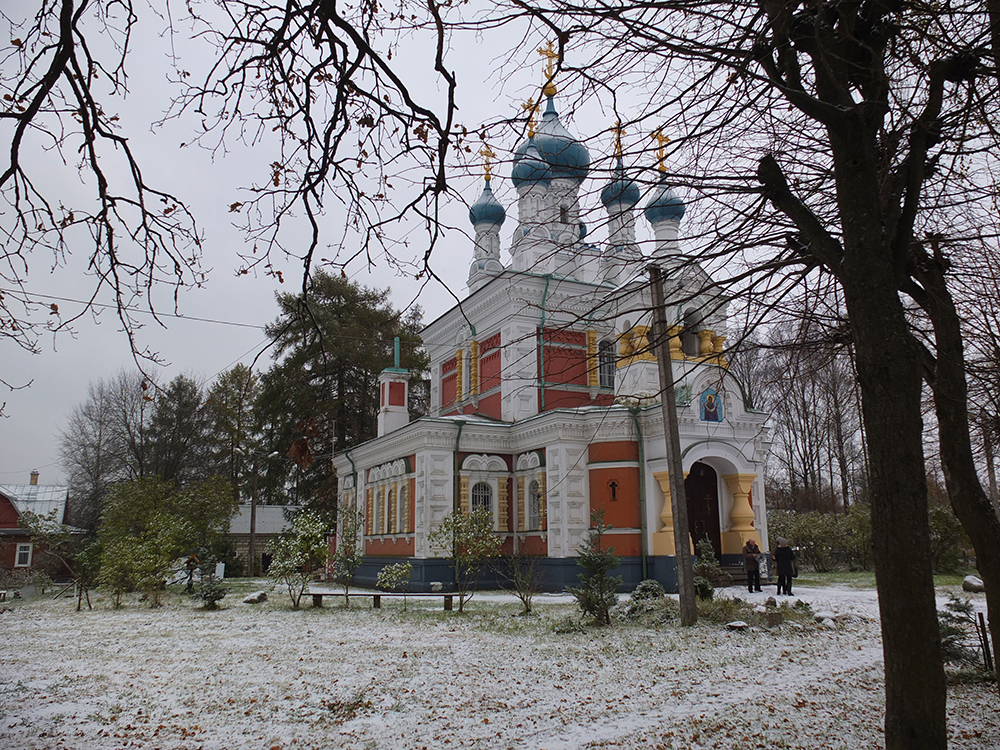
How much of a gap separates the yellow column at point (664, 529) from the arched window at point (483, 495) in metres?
4.44

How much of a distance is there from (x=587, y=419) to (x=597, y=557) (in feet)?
21.5

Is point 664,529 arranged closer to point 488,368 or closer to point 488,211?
point 488,368

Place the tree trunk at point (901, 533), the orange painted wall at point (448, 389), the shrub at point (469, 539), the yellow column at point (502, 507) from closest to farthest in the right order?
the tree trunk at point (901, 533) < the shrub at point (469, 539) < the yellow column at point (502, 507) < the orange painted wall at point (448, 389)

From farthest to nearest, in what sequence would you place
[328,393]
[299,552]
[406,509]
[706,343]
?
[328,393] → [406,509] → [706,343] → [299,552]

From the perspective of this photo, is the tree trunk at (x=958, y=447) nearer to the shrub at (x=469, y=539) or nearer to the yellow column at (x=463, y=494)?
the shrub at (x=469, y=539)

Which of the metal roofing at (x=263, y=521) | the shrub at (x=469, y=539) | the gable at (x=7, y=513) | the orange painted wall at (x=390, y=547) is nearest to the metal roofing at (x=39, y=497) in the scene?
the gable at (x=7, y=513)

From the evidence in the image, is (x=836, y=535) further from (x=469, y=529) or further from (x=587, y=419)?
(x=469, y=529)

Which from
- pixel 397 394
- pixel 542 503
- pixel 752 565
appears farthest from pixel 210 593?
pixel 752 565

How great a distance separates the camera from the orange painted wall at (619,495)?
54.0 feet

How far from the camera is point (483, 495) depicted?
1881cm

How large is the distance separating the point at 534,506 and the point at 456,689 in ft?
37.9

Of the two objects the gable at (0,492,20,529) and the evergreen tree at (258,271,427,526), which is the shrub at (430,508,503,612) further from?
the gable at (0,492,20,529)

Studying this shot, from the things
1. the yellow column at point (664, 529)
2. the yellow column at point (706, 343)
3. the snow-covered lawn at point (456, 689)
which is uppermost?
the yellow column at point (706, 343)

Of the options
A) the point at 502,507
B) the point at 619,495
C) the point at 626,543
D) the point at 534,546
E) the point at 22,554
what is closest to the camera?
the point at 626,543
